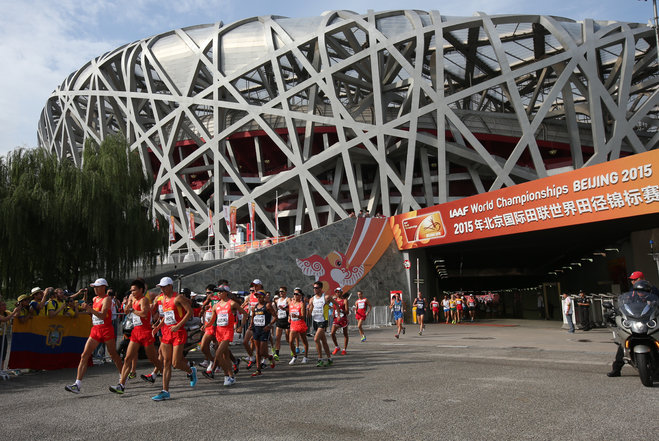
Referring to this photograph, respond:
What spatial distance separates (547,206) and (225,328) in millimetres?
16072

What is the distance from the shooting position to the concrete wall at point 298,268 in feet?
77.9

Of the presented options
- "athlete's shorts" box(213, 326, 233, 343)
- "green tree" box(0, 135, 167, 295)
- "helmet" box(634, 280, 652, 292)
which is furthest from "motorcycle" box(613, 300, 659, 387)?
"green tree" box(0, 135, 167, 295)

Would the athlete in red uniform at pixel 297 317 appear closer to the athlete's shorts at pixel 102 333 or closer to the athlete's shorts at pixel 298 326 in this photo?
the athlete's shorts at pixel 298 326

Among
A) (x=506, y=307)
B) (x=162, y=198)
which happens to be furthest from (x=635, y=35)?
(x=162, y=198)

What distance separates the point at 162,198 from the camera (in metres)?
44.0

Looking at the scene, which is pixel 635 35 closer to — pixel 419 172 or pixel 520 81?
pixel 520 81

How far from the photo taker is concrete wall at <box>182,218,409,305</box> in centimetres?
2375

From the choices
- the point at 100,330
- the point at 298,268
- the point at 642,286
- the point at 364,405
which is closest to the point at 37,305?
the point at 100,330

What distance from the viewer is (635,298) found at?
7332 mm

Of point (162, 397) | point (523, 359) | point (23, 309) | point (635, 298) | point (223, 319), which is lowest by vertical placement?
point (523, 359)

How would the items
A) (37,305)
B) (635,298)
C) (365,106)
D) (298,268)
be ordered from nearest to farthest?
(635,298) → (37,305) → (298,268) → (365,106)

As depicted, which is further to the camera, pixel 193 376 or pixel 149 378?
pixel 149 378

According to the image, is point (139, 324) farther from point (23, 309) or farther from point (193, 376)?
point (23, 309)

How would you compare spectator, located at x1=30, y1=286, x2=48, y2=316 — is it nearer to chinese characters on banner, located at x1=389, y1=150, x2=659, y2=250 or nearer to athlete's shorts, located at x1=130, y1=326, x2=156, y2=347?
athlete's shorts, located at x1=130, y1=326, x2=156, y2=347
